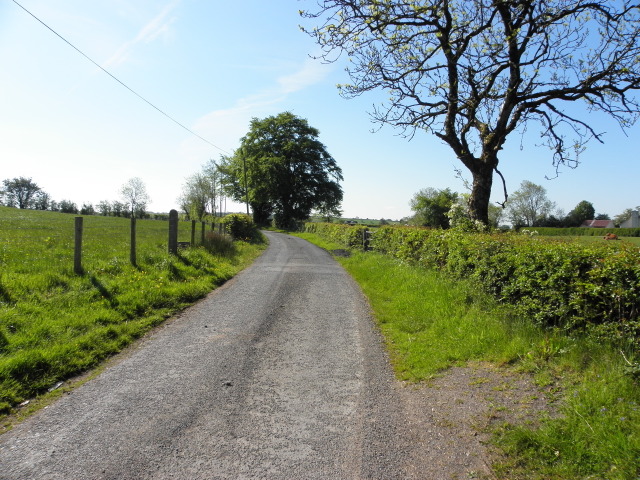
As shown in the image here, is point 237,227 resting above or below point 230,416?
above

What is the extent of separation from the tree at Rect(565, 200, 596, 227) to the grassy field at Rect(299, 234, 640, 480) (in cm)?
9586

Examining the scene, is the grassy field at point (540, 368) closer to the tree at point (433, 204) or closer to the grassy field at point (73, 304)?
the grassy field at point (73, 304)

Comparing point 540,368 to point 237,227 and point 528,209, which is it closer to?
point 237,227

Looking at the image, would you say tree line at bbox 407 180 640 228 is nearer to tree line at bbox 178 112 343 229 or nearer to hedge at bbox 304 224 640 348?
tree line at bbox 178 112 343 229

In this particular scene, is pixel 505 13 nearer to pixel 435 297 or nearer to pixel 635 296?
pixel 435 297

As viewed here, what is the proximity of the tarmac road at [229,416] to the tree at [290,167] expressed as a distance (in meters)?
50.8

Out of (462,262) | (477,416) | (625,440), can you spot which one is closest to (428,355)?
(477,416)

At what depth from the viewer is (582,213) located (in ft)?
300

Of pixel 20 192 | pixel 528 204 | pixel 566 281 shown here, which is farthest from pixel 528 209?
pixel 20 192

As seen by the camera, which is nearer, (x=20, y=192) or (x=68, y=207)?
(x=68, y=207)

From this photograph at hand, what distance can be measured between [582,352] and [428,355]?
177 centimetres

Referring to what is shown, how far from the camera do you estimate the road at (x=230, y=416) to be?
9.57 feet

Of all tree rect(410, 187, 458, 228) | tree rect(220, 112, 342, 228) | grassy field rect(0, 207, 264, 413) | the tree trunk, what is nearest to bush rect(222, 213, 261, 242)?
grassy field rect(0, 207, 264, 413)

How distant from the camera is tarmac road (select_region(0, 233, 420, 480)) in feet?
9.57
